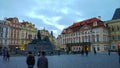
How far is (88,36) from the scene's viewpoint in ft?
249

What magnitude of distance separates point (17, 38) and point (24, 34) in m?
5.21

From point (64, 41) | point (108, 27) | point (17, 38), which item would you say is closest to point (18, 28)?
point (17, 38)

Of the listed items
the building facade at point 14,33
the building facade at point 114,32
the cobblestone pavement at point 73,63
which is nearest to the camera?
the cobblestone pavement at point 73,63

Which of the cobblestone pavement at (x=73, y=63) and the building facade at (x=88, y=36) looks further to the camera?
the building facade at (x=88, y=36)

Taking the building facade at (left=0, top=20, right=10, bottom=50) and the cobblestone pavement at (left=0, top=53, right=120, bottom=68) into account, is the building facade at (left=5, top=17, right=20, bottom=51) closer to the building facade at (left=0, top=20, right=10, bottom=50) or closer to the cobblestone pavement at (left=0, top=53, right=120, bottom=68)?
the building facade at (left=0, top=20, right=10, bottom=50)

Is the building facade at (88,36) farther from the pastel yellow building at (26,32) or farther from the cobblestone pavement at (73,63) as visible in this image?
the cobblestone pavement at (73,63)

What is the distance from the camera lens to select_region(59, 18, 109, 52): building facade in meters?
71.4

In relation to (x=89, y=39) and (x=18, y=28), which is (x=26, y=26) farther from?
(x=89, y=39)

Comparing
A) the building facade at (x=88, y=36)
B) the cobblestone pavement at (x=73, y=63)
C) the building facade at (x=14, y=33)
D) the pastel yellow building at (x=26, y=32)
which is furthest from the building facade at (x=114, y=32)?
the cobblestone pavement at (x=73, y=63)

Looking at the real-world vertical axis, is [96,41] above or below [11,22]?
below

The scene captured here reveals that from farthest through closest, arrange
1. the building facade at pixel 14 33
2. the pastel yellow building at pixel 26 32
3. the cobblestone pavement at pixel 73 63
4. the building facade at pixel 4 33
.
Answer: the pastel yellow building at pixel 26 32, the building facade at pixel 14 33, the building facade at pixel 4 33, the cobblestone pavement at pixel 73 63

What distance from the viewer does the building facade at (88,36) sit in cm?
7138

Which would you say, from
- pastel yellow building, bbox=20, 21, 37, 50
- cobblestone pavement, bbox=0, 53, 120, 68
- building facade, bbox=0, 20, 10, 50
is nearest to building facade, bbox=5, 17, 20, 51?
building facade, bbox=0, 20, 10, 50

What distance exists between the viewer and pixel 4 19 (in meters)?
79.8
